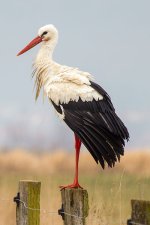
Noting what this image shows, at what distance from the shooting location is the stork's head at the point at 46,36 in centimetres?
820

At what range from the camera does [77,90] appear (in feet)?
23.3

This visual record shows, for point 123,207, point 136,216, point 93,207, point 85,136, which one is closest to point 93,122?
point 85,136

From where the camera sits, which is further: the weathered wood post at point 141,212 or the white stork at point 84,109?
the white stork at point 84,109

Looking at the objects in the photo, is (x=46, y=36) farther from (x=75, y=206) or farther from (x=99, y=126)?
(x=75, y=206)

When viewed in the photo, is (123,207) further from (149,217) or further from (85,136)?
(149,217)

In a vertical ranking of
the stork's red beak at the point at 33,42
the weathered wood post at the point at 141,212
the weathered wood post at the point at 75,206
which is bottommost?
the weathered wood post at the point at 141,212

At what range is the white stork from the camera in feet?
21.2

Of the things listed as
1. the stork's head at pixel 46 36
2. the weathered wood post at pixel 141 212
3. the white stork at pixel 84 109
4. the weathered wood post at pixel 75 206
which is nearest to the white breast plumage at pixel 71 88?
the white stork at pixel 84 109

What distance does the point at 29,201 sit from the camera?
556cm

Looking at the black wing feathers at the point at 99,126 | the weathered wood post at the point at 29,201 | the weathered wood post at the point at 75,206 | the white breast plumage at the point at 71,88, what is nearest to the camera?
the weathered wood post at the point at 75,206

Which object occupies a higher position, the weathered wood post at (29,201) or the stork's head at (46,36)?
the stork's head at (46,36)

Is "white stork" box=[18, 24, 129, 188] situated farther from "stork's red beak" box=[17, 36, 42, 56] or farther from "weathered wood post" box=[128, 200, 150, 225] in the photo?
"weathered wood post" box=[128, 200, 150, 225]

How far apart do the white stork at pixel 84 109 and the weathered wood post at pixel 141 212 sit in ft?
7.12

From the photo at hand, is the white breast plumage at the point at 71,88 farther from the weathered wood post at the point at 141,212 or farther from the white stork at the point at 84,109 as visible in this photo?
the weathered wood post at the point at 141,212
